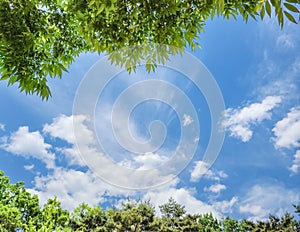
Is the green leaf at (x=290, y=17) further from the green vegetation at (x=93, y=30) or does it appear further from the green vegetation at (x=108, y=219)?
Answer: the green vegetation at (x=108, y=219)

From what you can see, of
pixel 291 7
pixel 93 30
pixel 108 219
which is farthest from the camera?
pixel 108 219

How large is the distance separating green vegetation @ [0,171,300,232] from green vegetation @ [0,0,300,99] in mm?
7720

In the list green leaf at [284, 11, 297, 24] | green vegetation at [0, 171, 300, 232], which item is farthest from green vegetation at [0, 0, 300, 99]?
green vegetation at [0, 171, 300, 232]

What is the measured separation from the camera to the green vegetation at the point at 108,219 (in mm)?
10844

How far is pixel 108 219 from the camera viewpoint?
16.9 metres

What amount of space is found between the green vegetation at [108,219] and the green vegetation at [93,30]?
772cm

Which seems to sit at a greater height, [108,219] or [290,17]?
[108,219]

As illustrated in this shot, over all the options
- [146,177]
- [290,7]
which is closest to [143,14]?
[290,7]

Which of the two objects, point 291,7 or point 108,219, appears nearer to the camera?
point 291,7

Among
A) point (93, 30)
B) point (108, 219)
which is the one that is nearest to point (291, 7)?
point (93, 30)

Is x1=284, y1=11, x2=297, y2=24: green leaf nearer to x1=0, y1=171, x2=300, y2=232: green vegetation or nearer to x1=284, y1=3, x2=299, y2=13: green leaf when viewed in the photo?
x1=284, y1=3, x2=299, y2=13: green leaf

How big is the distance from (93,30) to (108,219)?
1574cm

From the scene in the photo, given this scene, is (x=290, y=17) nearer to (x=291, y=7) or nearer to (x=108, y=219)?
(x=291, y=7)

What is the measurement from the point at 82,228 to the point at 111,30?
47.9ft
